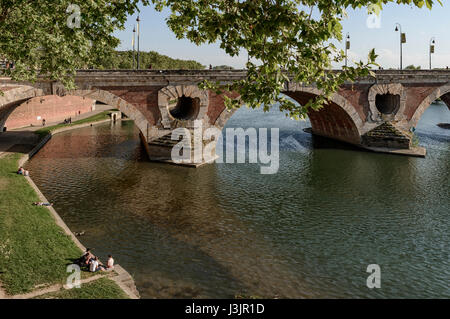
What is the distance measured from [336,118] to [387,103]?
534 centimetres

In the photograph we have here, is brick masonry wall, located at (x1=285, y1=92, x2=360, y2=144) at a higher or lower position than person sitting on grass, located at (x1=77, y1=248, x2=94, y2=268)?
higher

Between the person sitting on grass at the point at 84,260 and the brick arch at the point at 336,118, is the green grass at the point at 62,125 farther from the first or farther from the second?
the person sitting on grass at the point at 84,260

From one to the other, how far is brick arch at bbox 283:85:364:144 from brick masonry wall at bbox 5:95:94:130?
30720 millimetres

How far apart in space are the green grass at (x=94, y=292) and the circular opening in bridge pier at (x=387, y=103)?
111 feet

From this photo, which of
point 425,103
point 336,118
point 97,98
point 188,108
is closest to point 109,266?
point 97,98

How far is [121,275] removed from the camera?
13055 mm

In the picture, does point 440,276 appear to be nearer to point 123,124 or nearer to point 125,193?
point 125,193

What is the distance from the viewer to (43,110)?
49.2 metres

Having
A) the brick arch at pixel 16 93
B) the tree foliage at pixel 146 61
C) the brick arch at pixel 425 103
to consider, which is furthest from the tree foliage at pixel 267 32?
the tree foliage at pixel 146 61

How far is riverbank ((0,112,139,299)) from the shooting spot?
11.5m

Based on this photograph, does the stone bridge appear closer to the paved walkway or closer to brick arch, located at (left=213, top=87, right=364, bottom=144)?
brick arch, located at (left=213, top=87, right=364, bottom=144)

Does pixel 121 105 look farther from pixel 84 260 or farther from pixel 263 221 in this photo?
pixel 84 260

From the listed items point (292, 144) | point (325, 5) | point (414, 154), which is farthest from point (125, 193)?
Result: point (414, 154)

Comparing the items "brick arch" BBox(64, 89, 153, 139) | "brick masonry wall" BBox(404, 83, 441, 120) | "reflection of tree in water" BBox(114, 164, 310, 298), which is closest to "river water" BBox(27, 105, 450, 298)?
"reflection of tree in water" BBox(114, 164, 310, 298)
